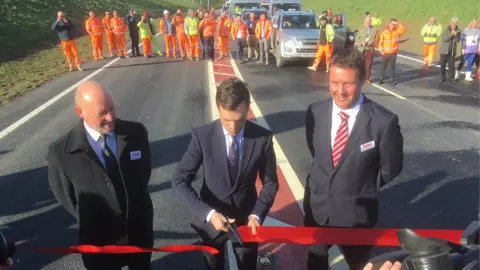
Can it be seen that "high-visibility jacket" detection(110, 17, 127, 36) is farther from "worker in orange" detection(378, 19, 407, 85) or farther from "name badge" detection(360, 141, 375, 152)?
"name badge" detection(360, 141, 375, 152)

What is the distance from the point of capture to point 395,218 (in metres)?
4.66

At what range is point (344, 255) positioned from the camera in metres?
2.99

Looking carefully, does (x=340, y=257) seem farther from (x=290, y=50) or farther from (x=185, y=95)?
(x=290, y=50)

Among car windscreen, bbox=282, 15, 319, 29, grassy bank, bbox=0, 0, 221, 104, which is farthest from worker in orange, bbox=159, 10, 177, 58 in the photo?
car windscreen, bbox=282, 15, 319, 29

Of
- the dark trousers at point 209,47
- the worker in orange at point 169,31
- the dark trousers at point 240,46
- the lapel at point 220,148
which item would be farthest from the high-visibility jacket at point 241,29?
the lapel at point 220,148

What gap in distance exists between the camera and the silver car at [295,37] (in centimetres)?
1505

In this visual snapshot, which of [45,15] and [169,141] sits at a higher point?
[45,15]

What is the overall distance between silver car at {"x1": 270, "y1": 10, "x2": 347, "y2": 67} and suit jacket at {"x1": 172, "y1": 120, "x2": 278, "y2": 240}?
1290 cm

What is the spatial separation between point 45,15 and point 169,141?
24830 millimetres

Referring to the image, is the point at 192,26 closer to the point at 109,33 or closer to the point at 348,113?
the point at 109,33

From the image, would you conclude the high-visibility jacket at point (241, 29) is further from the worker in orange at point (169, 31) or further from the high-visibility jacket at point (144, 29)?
the high-visibility jacket at point (144, 29)

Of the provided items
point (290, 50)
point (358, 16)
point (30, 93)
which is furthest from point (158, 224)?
point (358, 16)

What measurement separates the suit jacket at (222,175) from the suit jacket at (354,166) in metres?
0.37

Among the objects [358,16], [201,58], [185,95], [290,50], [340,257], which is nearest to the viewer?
[340,257]
